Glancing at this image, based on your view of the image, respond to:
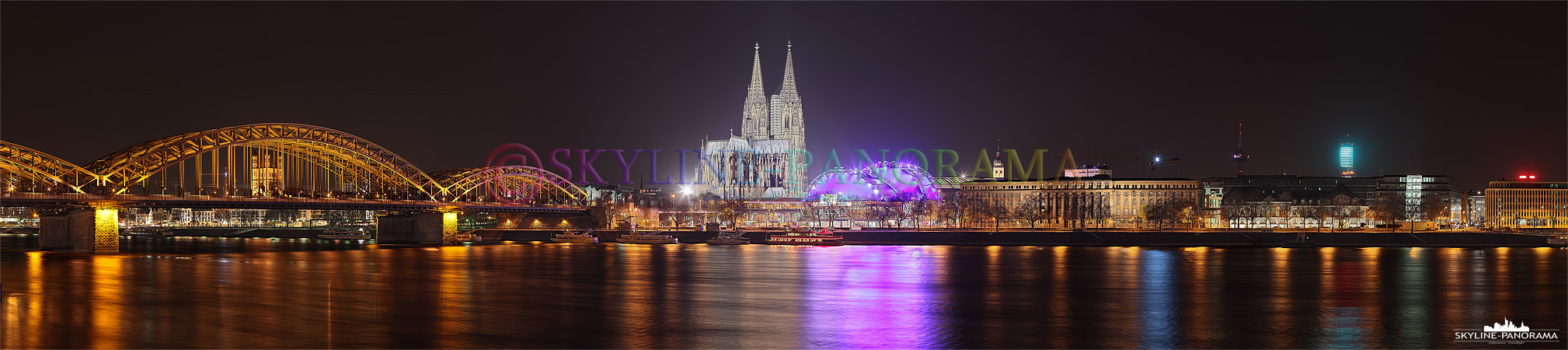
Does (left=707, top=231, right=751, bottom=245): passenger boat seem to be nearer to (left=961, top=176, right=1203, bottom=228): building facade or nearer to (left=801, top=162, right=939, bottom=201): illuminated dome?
(left=801, top=162, right=939, bottom=201): illuminated dome

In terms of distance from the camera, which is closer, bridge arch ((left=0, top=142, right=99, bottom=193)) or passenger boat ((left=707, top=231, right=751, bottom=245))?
bridge arch ((left=0, top=142, right=99, bottom=193))

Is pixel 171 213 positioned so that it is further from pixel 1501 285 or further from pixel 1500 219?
pixel 1500 219

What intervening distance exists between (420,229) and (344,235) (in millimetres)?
39540

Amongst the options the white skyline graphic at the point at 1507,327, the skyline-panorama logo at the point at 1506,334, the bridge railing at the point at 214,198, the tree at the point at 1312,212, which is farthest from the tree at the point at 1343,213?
the skyline-panorama logo at the point at 1506,334

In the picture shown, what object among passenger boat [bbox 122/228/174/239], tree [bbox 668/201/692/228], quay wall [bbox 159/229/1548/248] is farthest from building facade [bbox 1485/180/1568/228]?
passenger boat [bbox 122/228/174/239]

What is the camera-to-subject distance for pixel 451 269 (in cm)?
5838

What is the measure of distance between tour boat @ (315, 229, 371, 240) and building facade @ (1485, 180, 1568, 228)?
15856 centimetres

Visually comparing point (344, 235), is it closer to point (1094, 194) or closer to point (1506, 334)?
point (1094, 194)

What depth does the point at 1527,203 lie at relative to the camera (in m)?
174

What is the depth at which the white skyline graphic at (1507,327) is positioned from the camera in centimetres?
3359

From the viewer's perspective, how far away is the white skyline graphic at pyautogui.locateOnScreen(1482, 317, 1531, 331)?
33.6 m

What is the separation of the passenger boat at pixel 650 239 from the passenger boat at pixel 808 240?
31.1ft

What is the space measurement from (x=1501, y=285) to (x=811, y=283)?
31.9m

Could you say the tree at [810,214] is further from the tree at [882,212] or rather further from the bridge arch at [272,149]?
the bridge arch at [272,149]
